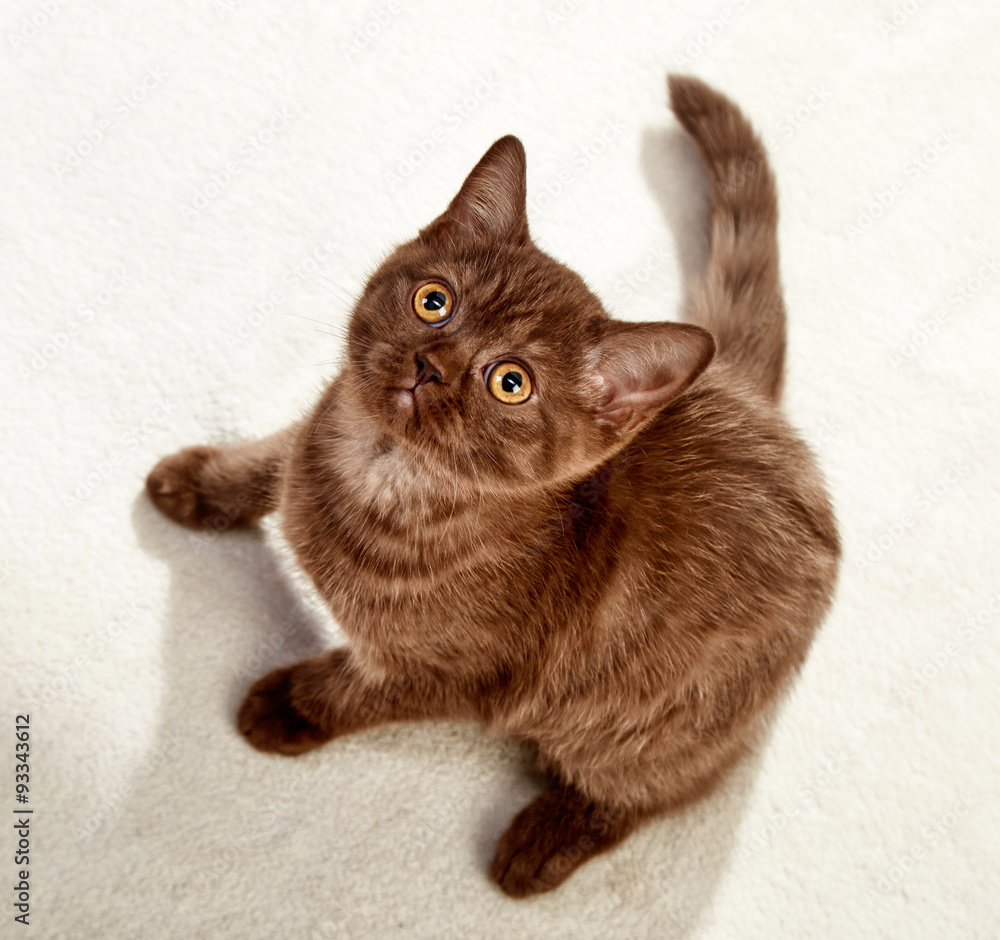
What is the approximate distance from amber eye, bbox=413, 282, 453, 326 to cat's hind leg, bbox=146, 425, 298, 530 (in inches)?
19.3

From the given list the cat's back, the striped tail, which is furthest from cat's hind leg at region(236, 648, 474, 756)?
the striped tail

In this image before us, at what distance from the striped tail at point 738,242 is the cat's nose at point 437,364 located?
Answer: 693 mm

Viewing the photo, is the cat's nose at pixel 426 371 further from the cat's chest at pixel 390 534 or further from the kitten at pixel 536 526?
the cat's chest at pixel 390 534

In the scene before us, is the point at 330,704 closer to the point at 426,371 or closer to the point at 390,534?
the point at 390,534

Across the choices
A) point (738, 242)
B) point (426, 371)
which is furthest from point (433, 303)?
point (738, 242)

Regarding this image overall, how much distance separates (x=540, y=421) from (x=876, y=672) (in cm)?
112

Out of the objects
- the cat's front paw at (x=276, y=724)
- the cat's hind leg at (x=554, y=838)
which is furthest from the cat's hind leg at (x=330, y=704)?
the cat's hind leg at (x=554, y=838)

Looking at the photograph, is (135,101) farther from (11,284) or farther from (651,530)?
(651,530)

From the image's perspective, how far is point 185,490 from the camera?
5.15 feet

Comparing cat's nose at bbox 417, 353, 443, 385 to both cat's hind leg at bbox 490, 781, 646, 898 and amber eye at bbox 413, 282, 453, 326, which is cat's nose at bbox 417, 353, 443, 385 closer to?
amber eye at bbox 413, 282, 453, 326

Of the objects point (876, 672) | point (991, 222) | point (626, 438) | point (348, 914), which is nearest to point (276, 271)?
point (626, 438)

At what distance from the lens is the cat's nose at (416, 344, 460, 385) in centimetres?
110

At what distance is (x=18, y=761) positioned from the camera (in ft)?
4.45

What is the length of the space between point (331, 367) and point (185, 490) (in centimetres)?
38
